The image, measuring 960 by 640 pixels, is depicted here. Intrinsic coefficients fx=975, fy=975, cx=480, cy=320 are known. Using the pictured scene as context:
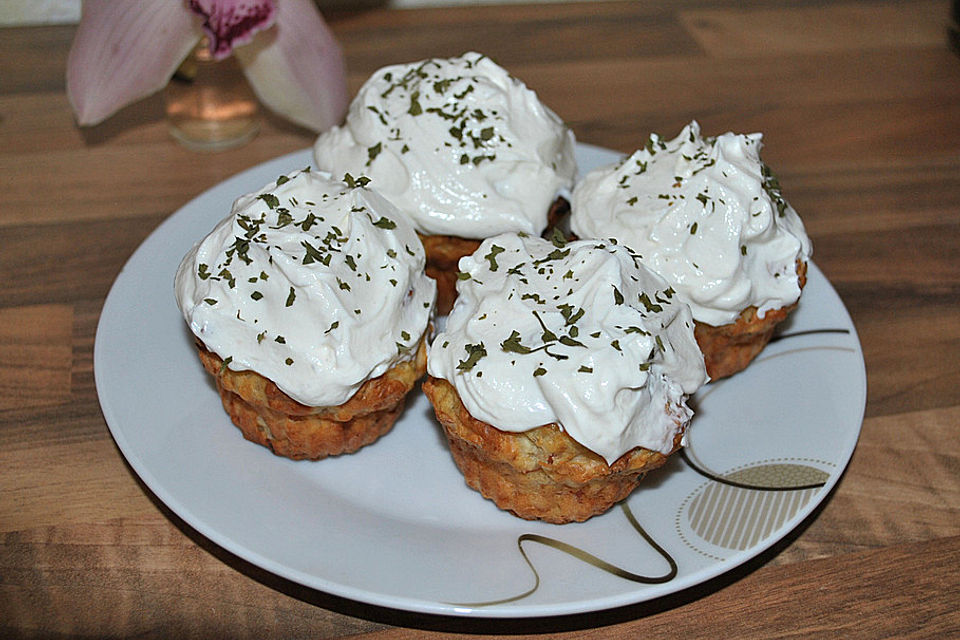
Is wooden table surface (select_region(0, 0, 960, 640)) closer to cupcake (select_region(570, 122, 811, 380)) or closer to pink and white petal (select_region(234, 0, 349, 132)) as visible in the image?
pink and white petal (select_region(234, 0, 349, 132))

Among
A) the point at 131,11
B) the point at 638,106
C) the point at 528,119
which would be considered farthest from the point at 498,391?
the point at 638,106

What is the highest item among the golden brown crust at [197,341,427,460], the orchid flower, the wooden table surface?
the orchid flower

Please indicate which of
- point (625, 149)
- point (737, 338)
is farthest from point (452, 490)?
point (625, 149)

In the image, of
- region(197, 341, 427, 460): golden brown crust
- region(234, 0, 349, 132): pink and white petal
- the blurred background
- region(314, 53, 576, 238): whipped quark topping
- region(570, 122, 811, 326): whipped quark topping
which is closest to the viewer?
region(197, 341, 427, 460): golden brown crust

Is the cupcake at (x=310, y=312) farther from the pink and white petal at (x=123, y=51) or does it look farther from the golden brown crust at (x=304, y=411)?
the pink and white petal at (x=123, y=51)

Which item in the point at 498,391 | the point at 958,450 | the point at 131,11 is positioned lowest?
the point at 958,450

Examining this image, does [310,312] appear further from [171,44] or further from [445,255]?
[171,44]

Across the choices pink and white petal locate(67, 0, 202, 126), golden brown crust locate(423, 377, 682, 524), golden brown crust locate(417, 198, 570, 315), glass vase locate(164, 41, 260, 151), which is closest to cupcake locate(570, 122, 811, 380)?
golden brown crust locate(417, 198, 570, 315)

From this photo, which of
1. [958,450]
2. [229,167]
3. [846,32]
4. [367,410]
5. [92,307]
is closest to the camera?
[367,410]

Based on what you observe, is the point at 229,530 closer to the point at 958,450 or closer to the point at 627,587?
the point at 627,587
